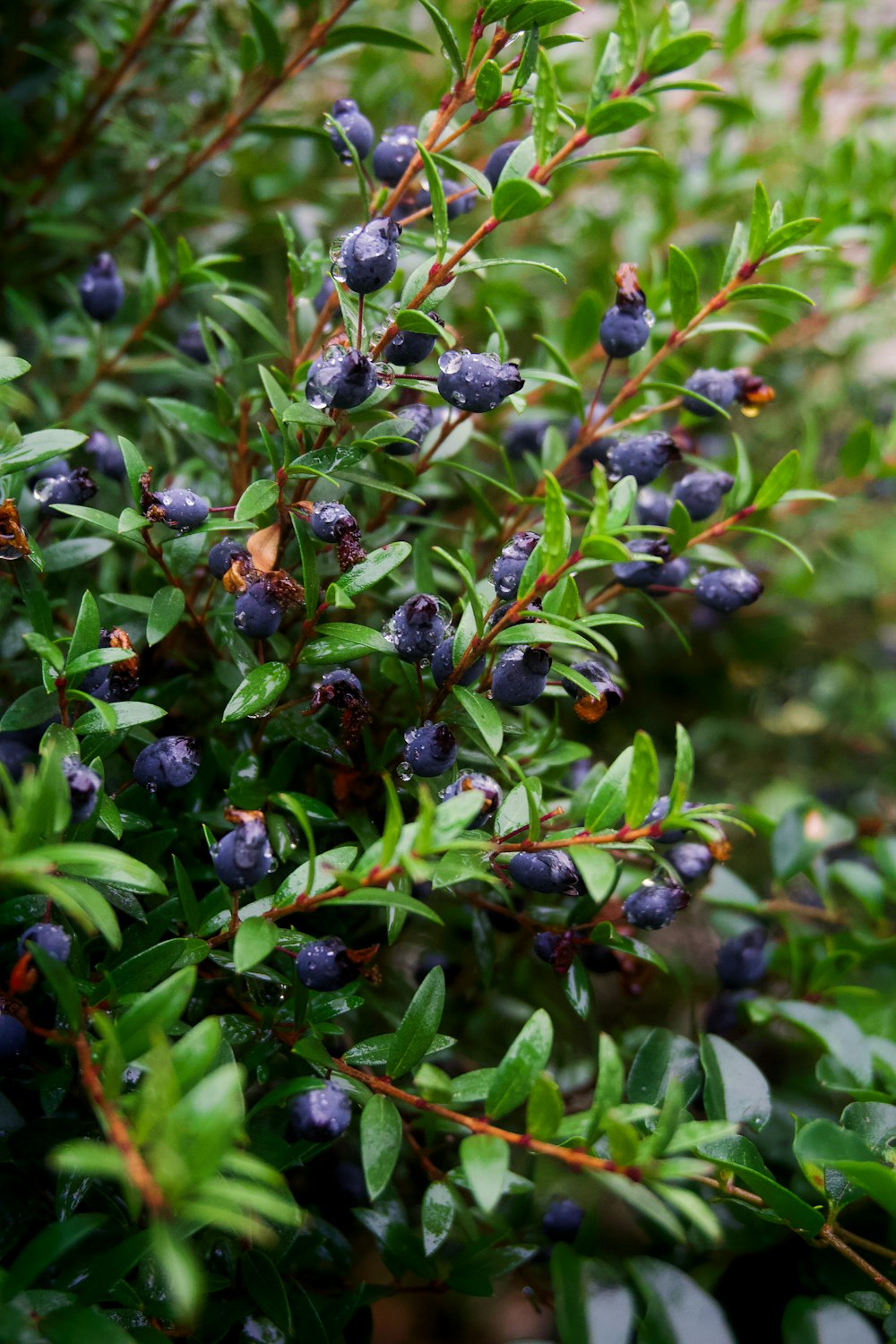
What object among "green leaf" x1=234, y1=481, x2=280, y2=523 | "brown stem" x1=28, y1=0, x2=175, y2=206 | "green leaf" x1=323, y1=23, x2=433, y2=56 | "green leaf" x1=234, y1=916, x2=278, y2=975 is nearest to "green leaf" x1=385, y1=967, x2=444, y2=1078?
"green leaf" x1=234, y1=916, x2=278, y2=975

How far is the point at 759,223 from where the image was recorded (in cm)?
73

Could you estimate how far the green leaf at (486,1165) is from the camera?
20.0 inches

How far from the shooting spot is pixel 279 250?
1244 mm

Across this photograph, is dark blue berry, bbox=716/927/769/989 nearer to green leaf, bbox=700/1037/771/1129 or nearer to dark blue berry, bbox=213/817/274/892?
green leaf, bbox=700/1037/771/1129

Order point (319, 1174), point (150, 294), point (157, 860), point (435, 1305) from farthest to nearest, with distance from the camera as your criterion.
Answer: point (435, 1305) → point (150, 294) → point (319, 1174) → point (157, 860)

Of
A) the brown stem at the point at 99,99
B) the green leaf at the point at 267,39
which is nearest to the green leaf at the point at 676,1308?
the green leaf at the point at 267,39

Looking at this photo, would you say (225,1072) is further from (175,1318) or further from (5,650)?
(5,650)

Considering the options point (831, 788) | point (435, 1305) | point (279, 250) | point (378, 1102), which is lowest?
point (435, 1305)

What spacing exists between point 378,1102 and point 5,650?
448 millimetres

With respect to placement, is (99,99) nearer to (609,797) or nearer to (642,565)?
(642,565)

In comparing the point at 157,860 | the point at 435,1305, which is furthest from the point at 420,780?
the point at 435,1305

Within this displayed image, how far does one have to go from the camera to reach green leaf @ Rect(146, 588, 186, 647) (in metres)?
0.66

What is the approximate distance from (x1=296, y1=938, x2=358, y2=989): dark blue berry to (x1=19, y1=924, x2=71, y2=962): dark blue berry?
0.14m

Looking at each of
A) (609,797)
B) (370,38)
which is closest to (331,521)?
(609,797)
